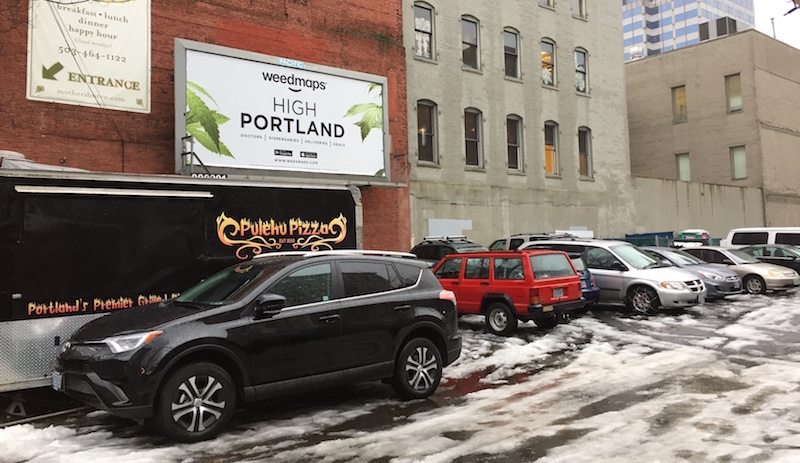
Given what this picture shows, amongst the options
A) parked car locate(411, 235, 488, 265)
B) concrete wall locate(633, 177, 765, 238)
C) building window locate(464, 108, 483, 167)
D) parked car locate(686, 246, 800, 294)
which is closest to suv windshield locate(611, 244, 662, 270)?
parked car locate(411, 235, 488, 265)

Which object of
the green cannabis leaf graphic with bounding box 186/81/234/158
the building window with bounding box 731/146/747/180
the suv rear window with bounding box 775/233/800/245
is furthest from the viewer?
the building window with bounding box 731/146/747/180

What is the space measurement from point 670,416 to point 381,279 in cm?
338

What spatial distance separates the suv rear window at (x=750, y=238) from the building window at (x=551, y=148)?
7162 mm

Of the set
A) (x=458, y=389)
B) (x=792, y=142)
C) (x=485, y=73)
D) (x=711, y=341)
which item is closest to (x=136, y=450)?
(x=458, y=389)

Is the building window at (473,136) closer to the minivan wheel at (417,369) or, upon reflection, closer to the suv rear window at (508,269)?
the suv rear window at (508,269)

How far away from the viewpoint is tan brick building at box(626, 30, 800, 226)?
35156 millimetres

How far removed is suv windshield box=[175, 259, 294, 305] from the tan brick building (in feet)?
117

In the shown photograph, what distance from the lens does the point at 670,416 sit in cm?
624

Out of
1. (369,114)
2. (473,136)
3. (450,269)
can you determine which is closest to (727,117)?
(473,136)

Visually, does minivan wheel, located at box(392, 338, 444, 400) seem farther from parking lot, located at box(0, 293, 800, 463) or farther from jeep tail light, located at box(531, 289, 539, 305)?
jeep tail light, located at box(531, 289, 539, 305)

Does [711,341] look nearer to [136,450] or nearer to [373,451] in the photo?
[373,451]

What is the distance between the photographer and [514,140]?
81.5ft

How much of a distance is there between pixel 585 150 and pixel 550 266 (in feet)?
55.6

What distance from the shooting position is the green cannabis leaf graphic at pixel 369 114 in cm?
1695
